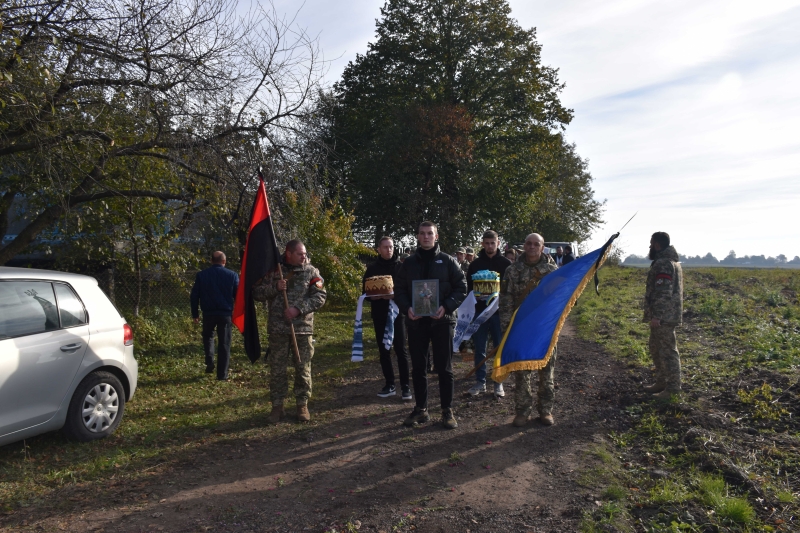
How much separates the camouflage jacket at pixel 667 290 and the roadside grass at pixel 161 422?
15.0 feet

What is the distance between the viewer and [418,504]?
475cm

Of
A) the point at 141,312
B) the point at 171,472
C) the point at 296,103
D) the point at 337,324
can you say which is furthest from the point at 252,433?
the point at 337,324

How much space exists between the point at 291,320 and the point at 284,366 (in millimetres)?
573

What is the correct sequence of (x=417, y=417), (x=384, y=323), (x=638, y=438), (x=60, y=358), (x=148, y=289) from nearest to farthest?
(x=60, y=358)
(x=638, y=438)
(x=417, y=417)
(x=384, y=323)
(x=148, y=289)

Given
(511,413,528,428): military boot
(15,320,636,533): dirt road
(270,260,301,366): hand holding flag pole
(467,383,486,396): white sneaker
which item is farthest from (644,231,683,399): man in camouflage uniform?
(270,260,301,366): hand holding flag pole

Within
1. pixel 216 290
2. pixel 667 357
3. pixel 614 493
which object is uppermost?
pixel 216 290

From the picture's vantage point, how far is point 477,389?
27.5 ft

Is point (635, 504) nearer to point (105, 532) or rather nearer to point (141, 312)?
point (105, 532)

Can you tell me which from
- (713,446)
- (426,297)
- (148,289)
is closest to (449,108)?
(148,289)

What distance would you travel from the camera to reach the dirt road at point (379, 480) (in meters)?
4.47

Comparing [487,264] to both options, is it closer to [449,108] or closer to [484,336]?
[484,336]

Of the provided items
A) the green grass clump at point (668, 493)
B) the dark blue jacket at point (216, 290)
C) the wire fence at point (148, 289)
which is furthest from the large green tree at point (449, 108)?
the green grass clump at point (668, 493)

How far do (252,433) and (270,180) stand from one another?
419cm

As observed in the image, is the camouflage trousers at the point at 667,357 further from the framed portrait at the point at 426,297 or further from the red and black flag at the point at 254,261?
the red and black flag at the point at 254,261
